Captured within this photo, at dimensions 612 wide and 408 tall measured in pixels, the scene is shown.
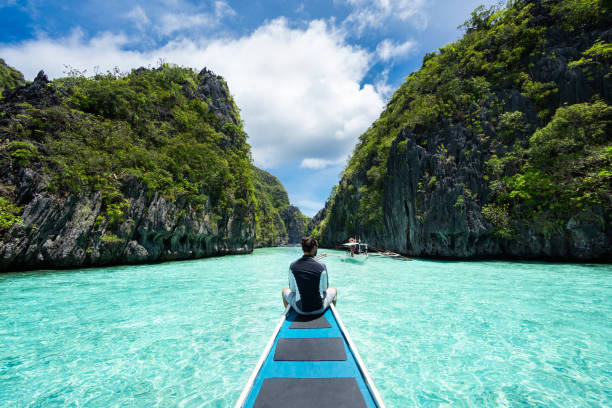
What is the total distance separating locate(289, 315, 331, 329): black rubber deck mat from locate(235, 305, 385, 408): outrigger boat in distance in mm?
33

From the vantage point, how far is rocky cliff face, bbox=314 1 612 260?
13.0 m

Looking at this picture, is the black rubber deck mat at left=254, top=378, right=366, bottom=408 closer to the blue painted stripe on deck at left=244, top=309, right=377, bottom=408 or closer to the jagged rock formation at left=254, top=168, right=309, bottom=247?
the blue painted stripe on deck at left=244, top=309, right=377, bottom=408

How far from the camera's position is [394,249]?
85.3 ft

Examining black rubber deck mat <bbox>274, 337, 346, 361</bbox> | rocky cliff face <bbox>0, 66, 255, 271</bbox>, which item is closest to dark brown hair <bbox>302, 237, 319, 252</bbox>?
black rubber deck mat <bbox>274, 337, 346, 361</bbox>

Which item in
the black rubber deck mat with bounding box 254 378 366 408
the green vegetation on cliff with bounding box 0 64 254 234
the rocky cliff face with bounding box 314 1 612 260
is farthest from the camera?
the rocky cliff face with bounding box 314 1 612 260

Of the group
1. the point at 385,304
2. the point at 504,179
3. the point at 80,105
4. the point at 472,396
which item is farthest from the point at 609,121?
the point at 80,105

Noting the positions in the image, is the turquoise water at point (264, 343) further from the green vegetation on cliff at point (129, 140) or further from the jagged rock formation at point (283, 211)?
the jagged rock formation at point (283, 211)

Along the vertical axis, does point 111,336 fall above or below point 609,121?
below

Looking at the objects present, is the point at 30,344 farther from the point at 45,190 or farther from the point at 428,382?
the point at 45,190

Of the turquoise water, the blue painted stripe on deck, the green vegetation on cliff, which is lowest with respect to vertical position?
the turquoise water

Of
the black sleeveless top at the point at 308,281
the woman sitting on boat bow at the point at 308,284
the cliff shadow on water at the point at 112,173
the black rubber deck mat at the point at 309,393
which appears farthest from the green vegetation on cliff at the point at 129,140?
the black rubber deck mat at the point at 309,393

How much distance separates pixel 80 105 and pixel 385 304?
23133mm

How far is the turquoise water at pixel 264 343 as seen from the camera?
2791mm

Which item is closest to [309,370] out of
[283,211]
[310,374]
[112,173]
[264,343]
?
[310,374]
